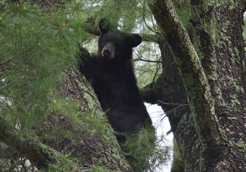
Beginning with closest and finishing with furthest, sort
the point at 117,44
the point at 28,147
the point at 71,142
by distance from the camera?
the point at 28,147
the point at 71,142
the point at 117,44

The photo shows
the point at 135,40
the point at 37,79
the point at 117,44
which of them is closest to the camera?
the point at 37,79

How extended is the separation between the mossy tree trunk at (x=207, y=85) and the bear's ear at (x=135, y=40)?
0.55 meters

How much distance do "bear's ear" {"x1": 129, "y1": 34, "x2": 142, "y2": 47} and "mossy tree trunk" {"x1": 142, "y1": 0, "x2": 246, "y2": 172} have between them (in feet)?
1.82

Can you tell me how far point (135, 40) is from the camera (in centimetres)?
413

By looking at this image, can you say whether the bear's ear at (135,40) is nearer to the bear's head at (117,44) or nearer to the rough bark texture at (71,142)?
the bear's head at (117,44)

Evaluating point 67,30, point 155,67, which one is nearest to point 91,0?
point 67,30

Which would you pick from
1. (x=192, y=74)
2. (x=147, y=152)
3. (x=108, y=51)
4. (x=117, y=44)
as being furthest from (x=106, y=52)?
(x=192, y=74)

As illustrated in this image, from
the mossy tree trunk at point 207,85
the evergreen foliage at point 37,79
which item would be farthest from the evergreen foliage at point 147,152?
the evergreen foliage at point 37,79

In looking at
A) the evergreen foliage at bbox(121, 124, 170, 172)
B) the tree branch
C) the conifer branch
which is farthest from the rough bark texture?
the tree branch

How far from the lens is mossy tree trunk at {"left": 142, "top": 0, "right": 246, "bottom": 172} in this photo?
2.18 m

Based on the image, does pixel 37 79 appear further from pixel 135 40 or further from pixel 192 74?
pixel 135 40

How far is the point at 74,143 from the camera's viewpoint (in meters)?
2.18

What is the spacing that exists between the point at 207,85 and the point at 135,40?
205 cm

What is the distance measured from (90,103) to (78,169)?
92 centimetres
